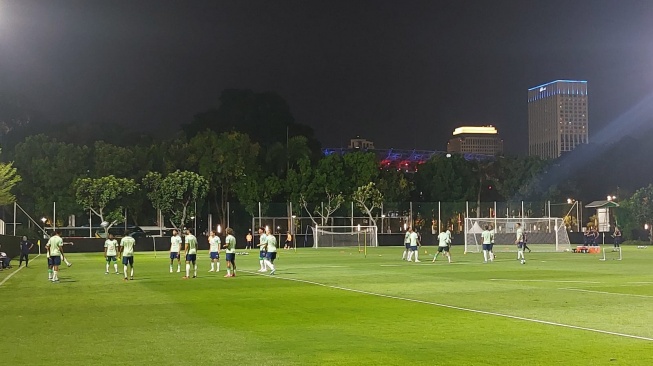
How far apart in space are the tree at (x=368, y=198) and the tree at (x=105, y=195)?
25.5m

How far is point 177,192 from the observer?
83.8 metres

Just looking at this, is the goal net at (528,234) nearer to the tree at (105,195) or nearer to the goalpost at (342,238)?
the goalpost at (342,238)

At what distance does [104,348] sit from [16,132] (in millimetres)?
90147

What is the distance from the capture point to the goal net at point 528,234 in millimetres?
60875

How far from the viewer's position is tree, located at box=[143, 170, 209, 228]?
83.8m

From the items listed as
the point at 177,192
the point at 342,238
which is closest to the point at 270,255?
the point at 342,238

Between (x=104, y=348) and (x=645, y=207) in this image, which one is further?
(x=645, y=207)

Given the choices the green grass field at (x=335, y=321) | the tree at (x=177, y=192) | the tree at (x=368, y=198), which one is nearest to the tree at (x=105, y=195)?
the tree at (x=177, y=192)

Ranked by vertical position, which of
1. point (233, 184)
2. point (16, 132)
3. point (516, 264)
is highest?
point (16, 132)

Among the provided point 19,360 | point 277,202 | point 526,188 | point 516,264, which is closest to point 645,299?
point 19,360

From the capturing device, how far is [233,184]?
8956 centimetres

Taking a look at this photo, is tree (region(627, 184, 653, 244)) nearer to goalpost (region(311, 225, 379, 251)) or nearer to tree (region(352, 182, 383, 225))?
goalpost (region(311, 225, 379, 251))

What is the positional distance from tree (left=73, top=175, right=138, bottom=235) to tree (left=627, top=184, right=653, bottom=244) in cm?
5340

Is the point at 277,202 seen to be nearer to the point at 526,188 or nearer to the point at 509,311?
the point at 526,188
